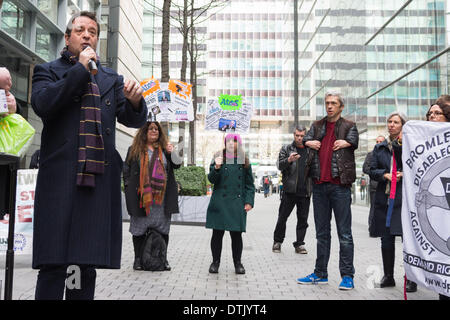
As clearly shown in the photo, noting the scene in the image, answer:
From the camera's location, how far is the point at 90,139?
282 centimetres

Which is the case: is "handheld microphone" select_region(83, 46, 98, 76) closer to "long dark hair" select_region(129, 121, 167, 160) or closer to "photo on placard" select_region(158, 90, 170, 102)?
"long dark hair" select_region(129, 121, 167, 160)

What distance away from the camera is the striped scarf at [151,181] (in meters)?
6.38

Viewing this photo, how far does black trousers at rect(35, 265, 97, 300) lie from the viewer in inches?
110

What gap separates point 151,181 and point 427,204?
356 centimetres

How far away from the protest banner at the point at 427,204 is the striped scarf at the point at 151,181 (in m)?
3.25

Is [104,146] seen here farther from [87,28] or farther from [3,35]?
[3,35]

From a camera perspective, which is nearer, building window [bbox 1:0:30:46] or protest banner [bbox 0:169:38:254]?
protest banner [bbox 0:169:38:254]

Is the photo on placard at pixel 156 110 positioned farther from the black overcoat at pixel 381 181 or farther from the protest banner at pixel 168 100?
the black overcoat at pixel 381 181

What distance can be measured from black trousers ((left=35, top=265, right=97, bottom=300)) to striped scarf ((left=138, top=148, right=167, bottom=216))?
134 inches

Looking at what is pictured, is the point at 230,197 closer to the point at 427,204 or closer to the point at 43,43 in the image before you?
the point at 427,204

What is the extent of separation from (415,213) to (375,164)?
76.5 inches

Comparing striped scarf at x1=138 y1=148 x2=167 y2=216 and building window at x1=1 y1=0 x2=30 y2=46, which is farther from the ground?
building window at x1=1 y1=0 x2=30 y2=46

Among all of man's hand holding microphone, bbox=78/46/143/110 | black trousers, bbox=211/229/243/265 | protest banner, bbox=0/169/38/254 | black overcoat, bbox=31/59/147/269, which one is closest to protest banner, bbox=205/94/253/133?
black trousers, bbox=211/229/243/265
